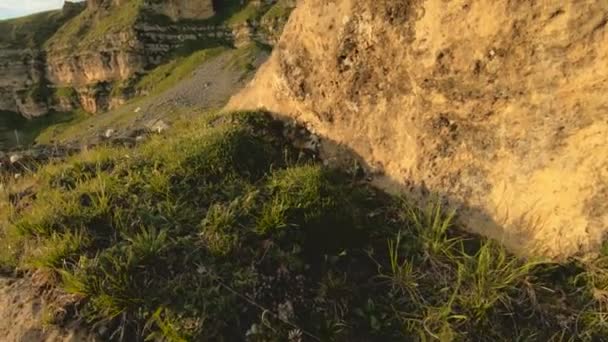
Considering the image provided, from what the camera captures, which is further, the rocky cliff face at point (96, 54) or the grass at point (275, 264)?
the rocky cliff face at point (96, 54)

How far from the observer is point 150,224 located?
5184 mm

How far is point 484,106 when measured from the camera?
5578 mm

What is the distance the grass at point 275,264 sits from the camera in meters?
4.27

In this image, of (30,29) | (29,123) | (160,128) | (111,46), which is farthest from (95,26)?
(160,128)

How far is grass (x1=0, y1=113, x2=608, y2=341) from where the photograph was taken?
168 inches

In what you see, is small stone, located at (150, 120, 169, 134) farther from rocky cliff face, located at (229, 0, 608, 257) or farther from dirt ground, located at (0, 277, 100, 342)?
dirt ground, located at (0, 277, 100, 342)

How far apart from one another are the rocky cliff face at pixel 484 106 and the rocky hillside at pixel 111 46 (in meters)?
82.5

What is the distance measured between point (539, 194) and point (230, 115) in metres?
5.00

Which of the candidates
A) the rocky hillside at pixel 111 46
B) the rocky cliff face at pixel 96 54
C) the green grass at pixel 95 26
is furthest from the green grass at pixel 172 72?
the green grass at pixel 95 26

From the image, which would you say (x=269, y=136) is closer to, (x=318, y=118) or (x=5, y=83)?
(x=318, y=118)

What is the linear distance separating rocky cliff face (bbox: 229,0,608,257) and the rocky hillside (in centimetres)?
8246

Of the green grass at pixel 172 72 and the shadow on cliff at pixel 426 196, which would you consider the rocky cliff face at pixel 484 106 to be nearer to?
the shadow on cliff at pixel 426 196

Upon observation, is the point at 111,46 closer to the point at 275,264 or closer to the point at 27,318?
the point at 27,318

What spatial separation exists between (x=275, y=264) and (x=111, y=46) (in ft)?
337
